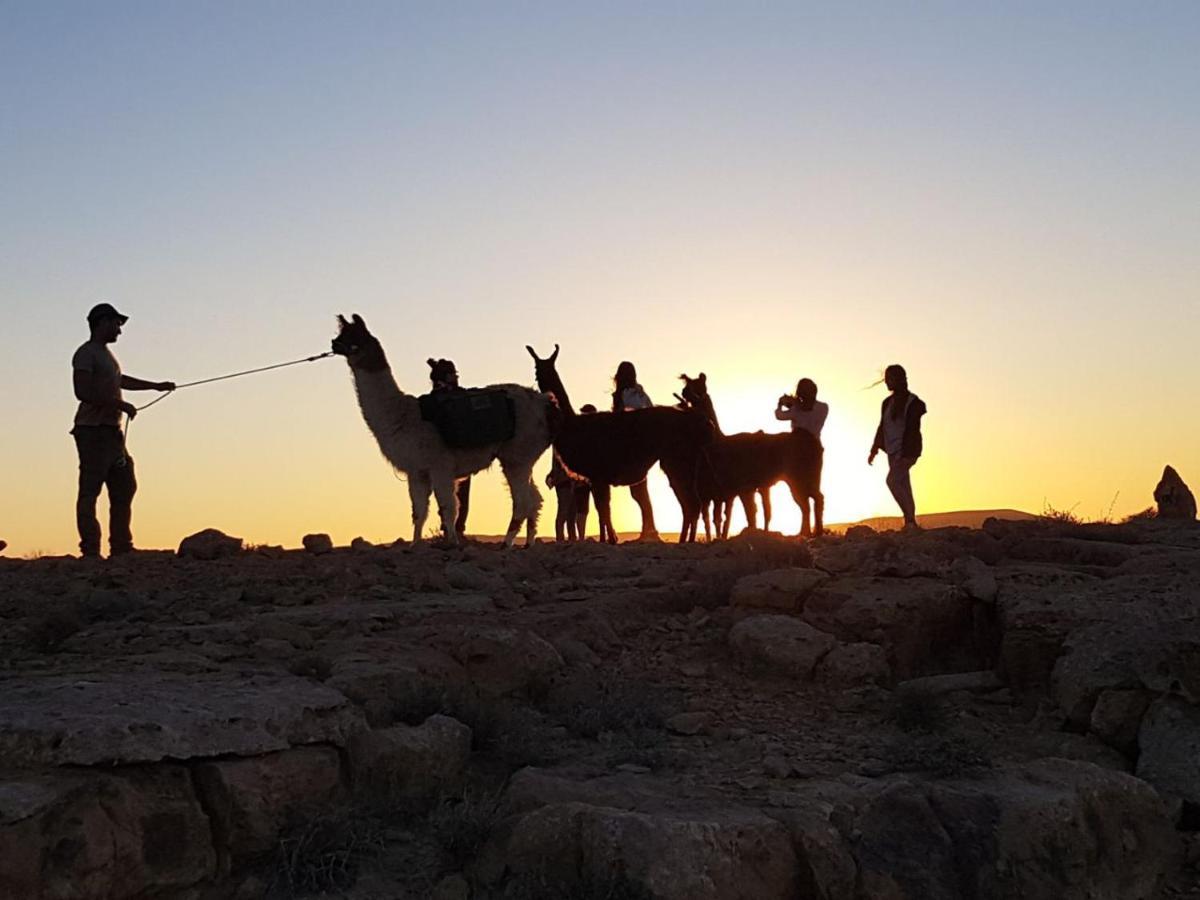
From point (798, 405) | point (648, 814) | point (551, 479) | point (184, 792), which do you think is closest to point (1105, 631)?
point (648, 814)

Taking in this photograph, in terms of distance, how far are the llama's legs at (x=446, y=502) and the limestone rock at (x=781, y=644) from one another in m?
5.03

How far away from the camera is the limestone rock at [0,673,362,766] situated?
6109 millimetres

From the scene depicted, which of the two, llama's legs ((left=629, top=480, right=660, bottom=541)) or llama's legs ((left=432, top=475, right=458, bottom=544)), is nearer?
llama's legs ((left=432, top=475, right=458, bottom=544))

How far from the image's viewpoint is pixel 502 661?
8.89m

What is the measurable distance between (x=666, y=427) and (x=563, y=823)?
31.8ft

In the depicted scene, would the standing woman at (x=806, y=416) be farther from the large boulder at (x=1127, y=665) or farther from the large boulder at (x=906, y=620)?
the large boulder at (x=1127, y=665)

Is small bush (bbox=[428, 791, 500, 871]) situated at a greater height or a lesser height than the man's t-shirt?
lesser

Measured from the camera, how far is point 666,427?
15.9 metres

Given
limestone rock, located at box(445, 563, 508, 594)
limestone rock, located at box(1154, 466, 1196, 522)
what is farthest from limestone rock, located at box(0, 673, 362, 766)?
limestone rock, located at box(1154, 466, 1196, 522)

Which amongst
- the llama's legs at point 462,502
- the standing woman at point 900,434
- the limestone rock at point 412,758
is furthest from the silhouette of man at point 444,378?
the limestone rock at point 412,758

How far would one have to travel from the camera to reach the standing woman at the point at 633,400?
17.5 metres

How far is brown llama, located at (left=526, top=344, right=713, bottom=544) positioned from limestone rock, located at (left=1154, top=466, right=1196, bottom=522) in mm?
7467

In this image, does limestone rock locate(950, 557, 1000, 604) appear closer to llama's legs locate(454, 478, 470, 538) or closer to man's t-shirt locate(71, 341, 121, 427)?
llama's legs locate(454, 478, 470, 538)

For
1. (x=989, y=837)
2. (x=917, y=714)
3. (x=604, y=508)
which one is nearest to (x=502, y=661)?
(x=917, y=714)
